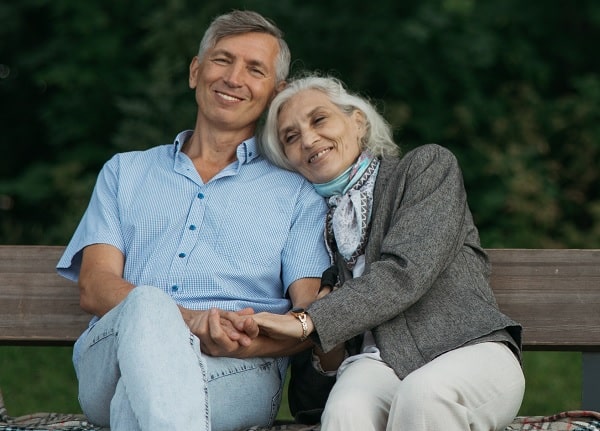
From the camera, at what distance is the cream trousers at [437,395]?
289cm

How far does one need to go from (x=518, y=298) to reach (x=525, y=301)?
1.0 inches

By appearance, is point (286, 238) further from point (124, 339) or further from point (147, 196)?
point (124, 339)

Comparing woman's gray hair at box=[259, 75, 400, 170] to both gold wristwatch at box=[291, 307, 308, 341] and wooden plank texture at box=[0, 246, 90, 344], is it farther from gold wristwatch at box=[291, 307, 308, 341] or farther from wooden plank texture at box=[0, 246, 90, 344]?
wooden plank texture at box=[0, 246, 90, 344]

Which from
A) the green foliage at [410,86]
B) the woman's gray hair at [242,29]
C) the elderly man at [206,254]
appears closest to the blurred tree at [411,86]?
the green foliage at [410,86]

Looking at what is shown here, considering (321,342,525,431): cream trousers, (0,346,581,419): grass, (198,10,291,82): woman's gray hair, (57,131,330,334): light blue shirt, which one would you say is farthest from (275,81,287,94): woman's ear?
(0,346,581,419): grass

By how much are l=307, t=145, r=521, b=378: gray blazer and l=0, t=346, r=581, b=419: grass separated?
1712 millimetres

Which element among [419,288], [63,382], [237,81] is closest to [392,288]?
[419,288]

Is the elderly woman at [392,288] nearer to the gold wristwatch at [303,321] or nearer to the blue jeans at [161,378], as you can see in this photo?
the gold wristwatch at [303,321]

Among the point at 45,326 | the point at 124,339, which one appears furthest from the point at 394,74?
the point at 124,339

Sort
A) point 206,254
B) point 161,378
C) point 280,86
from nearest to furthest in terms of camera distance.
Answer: point 161,378 → point 206,254 → point 280,86

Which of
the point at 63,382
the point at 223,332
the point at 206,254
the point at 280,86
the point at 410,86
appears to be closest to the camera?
the point at 223,332

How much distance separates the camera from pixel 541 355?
5578 millimetres

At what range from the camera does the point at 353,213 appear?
11.5ft

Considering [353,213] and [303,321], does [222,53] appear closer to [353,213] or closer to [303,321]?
[353,213]
